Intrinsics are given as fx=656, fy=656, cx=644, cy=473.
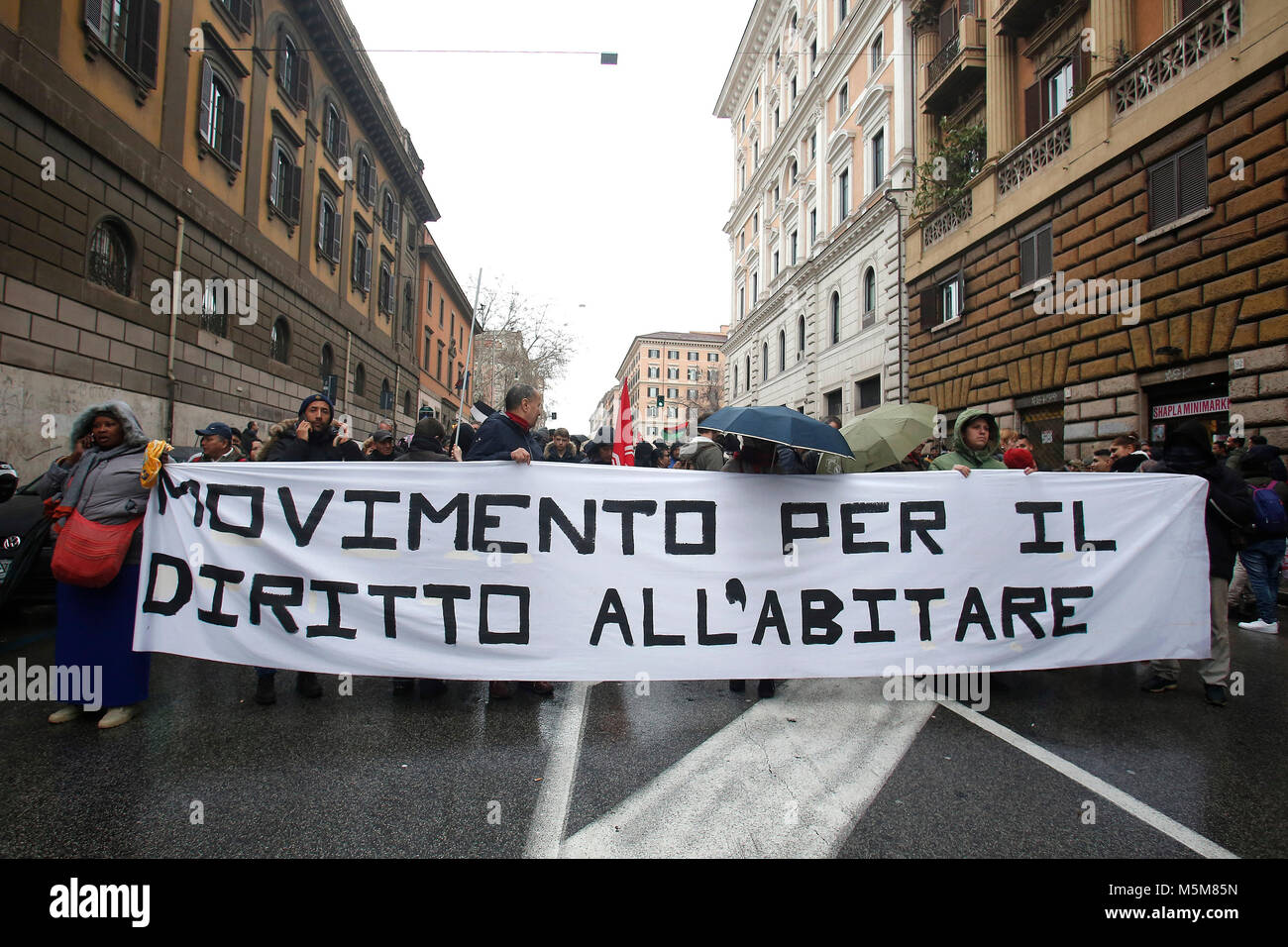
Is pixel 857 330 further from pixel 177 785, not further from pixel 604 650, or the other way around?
pixel 177 785

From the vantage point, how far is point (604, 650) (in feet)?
12.3

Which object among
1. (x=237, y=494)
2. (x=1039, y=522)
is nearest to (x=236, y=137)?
(x=237, y=494)

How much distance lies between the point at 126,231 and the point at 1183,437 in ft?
50.4

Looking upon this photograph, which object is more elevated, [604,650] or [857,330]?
[857,330]

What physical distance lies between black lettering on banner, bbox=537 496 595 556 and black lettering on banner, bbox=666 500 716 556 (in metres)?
0.46

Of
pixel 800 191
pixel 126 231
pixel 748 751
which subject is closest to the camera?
pixel 748 751

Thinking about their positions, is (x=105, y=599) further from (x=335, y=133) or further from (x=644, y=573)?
(x=335, y=133)

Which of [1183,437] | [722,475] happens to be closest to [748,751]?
[722,475]

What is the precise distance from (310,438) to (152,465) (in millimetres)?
984

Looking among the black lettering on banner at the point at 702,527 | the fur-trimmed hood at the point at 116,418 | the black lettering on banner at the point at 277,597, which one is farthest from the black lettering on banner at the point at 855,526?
the fur-trimmed hood at the point at 116,418

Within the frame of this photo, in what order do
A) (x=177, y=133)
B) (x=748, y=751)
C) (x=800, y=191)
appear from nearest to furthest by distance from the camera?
1. (x=748, y=751)
2. (x=177, y=133)
3. (x=800, y=191)

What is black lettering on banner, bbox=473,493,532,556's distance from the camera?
3.87 metres

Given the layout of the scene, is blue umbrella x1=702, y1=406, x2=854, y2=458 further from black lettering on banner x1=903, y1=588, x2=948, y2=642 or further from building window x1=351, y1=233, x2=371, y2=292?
building window x1=351, y1=233, x2=371, y2=292

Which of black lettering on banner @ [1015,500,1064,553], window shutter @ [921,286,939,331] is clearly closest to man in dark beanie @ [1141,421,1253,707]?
black lettering on banner @ [1015,500,1064,553]
